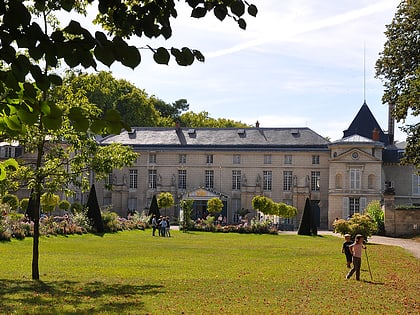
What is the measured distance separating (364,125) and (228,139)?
1313 centimetres

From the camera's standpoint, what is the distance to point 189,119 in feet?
262

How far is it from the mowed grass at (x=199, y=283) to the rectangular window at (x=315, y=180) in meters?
33.3

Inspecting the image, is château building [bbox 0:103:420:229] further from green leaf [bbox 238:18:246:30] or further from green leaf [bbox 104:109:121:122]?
green leaf [bbox 104:109:121:122]

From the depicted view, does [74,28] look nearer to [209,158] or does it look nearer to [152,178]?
[209,158]

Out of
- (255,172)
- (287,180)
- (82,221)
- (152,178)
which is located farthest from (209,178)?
(82,221)

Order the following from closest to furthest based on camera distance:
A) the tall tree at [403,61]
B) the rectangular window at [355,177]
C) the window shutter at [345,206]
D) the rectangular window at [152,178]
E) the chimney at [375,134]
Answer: the tall tree at [403,61]
the window shutter at [345,206]
the rectangular window at [355,177]
the chimney at [375,134]
the rectangular window at [152,178]

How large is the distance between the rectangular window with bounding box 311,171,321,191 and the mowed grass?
33.3 metres

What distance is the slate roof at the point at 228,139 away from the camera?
58.0 metres

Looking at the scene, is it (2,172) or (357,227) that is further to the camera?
(357,227)

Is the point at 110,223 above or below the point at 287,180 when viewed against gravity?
below

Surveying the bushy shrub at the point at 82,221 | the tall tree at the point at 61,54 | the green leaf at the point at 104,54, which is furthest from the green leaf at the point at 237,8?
the bushy shrub at the point at 82,221

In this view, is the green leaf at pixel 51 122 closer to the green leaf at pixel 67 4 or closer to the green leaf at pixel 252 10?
the green leaf at pixel 67 4

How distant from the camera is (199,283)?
1437 cm

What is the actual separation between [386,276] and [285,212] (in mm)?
28892
